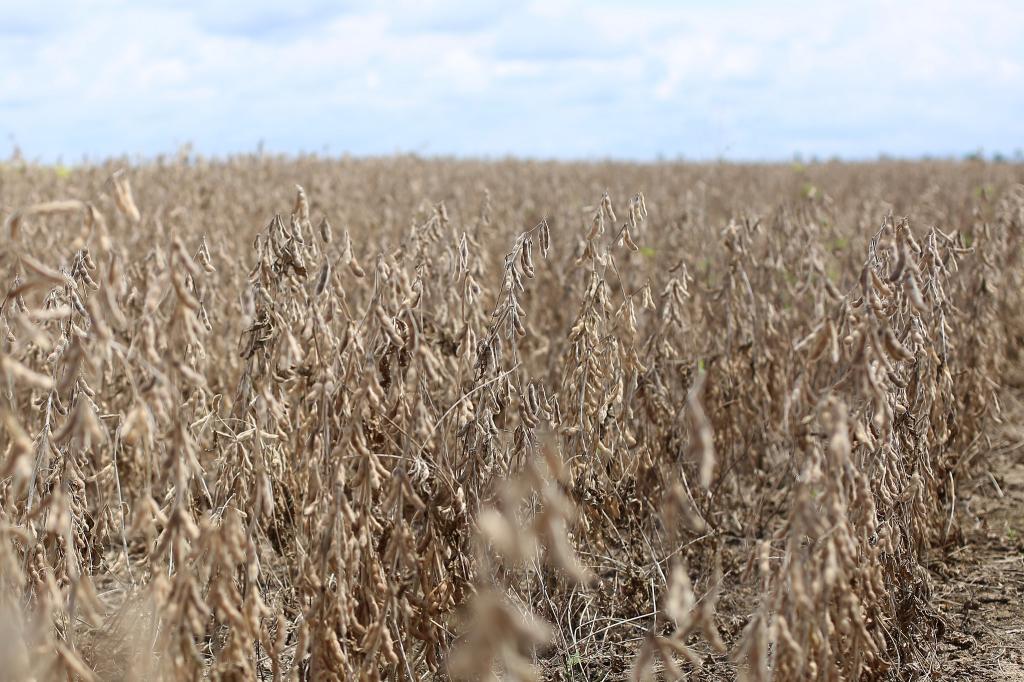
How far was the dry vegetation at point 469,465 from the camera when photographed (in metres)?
1.59

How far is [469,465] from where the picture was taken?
7.37 feet

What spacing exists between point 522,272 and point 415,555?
0.78 meters

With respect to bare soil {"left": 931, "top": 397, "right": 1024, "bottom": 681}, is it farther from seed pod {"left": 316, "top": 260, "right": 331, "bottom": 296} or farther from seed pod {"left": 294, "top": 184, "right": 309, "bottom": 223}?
seed pod {"left": 294, "top": 184, "right": 309, "bottom": 223}

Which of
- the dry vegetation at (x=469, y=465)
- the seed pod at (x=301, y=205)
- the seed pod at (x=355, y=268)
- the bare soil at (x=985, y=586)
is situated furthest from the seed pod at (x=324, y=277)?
the bare soil at (x=985, y=586)

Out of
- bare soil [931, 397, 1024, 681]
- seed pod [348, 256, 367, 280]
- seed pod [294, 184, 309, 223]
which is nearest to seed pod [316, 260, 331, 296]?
seed pod [348, 256, 367, 280]

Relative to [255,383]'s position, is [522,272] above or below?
above

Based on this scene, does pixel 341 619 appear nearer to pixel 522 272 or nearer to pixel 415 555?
pixel 415 555

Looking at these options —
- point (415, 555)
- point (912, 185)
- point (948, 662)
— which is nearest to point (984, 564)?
point (948, 662)

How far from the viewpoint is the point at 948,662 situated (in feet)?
8.60

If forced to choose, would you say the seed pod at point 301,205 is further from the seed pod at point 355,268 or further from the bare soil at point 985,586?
the bare soil at point 985,586

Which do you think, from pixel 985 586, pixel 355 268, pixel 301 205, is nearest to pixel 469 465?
pixel 355 268

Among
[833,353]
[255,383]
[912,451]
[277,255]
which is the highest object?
[277,255]

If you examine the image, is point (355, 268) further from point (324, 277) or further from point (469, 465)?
point (469, 465)

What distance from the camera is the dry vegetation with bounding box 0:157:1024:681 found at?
1593 mm
